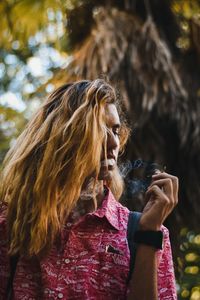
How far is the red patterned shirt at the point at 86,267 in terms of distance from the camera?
1.80 m

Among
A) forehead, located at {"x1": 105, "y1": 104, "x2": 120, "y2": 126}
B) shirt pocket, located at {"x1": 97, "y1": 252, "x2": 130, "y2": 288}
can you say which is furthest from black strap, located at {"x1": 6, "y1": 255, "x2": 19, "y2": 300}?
forehead, located at {"x1": 105, "y1": 104, "x2": 120, "y2": 126}

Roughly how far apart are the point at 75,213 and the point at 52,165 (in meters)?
0.16

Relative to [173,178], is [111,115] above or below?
above

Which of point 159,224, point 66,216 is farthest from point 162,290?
point 66,216

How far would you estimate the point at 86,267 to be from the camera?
181cm

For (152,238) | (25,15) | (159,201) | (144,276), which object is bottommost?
(144,276)

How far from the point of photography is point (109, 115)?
80.3 inches

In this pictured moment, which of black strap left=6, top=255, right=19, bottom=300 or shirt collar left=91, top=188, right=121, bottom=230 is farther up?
shirt collar left=91, top=188, right=121, bottom=230

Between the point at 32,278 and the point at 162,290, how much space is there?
1.21ft

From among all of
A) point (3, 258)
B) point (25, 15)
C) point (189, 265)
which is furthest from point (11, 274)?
point (25, 15)

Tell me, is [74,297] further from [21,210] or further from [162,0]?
[162,0]

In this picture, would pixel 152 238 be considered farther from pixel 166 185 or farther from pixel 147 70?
pixel 147 70

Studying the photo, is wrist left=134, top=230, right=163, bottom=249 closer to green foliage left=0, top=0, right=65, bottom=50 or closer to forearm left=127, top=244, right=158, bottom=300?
forearm left=127, top=244, right=158, bottom=300

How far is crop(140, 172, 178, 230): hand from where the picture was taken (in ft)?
5.93
